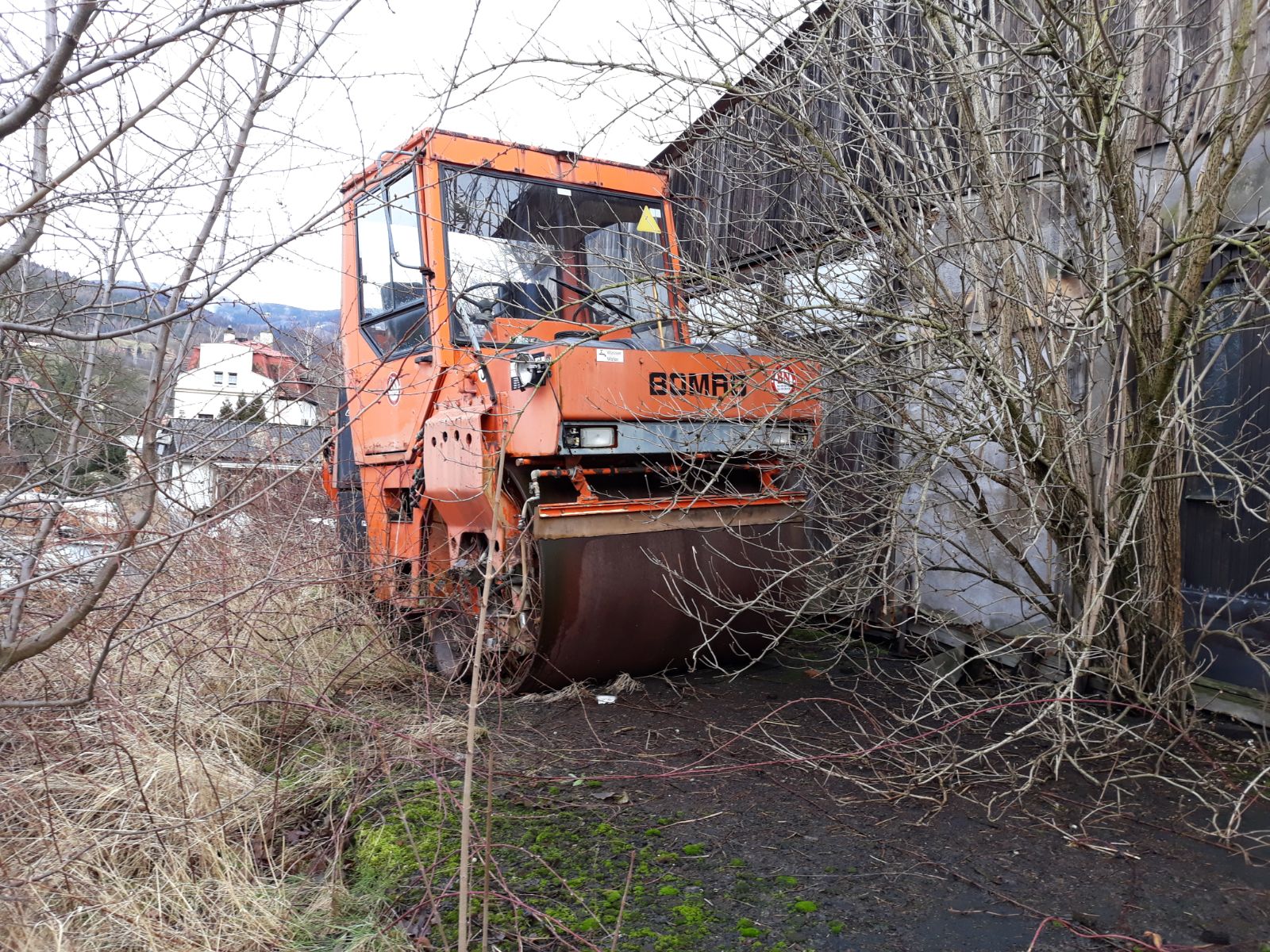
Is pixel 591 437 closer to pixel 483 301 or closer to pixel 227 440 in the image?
pixel 483 301

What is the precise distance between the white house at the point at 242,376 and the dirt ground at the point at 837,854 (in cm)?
166

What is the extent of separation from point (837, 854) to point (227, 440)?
7.87 ft

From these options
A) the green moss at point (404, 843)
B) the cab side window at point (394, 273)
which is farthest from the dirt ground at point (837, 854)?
the cab side window at point (394, 273)

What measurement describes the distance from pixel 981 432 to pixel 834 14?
190 centimetres

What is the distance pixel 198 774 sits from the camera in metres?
3.67

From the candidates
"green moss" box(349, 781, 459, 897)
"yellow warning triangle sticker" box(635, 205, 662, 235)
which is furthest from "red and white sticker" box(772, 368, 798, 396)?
"green moss" box(349, 781, 459, 897)

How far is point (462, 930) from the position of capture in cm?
165

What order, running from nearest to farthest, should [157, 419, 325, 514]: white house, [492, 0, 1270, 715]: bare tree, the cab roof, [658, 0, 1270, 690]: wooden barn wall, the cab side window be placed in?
[157, 419, 325, 514]: white house
[492, 0, 1270, 715]: bare tree
[658, 0, 1270, 690]: wooden barn wall
the cab roof
the cab side window

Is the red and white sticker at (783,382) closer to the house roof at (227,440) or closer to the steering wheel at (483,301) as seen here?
the steering wheel at (483,301)

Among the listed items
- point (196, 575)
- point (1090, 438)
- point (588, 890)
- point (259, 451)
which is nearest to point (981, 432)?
point (1090, 438)

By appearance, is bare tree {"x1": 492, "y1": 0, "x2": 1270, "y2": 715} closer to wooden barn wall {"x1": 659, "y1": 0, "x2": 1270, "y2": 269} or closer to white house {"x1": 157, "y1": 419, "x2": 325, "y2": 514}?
wooden barn wall {"x1": 659, "y1": 0, "x2": 1270, "y2": 269}

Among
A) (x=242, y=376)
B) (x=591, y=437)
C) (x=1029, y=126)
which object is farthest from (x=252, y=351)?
(x=1029, y=126)

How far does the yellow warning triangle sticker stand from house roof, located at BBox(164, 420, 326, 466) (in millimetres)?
3258

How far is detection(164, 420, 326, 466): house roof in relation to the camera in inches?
113
